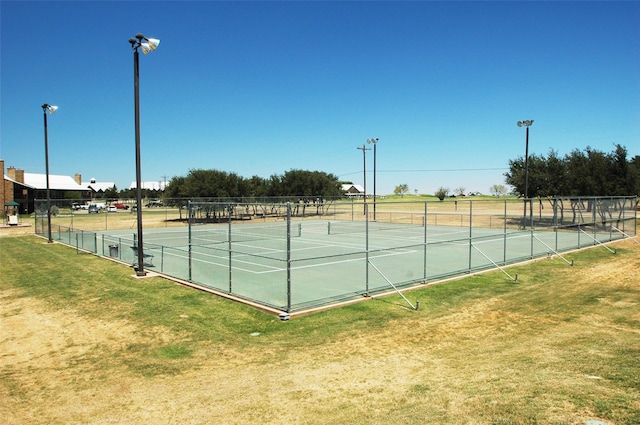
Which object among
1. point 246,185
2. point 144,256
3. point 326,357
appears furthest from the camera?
point 246,185

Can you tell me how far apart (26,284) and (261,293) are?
9.02 metres

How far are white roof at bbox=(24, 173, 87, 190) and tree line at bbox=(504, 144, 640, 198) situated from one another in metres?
88.9

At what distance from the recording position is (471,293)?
1444cm

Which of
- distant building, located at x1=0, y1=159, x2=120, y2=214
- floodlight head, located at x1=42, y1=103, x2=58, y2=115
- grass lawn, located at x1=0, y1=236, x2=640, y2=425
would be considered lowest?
grass lawn, located at x1=0, y1=236, x2=640, y2=425

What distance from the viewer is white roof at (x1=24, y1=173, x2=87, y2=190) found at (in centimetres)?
9144

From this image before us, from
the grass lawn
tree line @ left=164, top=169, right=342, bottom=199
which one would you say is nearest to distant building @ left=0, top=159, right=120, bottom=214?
tree line @ left=164, top=169, right=342, bottom=199

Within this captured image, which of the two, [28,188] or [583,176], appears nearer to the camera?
[583,176]

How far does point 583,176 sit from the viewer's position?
3728 cm

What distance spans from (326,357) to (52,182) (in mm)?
107936

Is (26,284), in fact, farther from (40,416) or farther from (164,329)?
(40,416)

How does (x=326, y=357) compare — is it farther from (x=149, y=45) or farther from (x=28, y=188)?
(x=28, y=188)

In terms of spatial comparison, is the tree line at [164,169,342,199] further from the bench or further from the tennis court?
the bench

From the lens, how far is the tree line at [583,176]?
3606cm

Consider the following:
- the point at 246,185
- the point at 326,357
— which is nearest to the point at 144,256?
the point at 326,357
